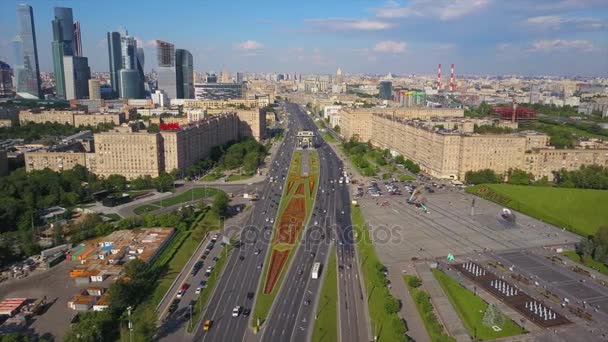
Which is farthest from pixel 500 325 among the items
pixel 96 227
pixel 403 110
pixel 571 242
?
pixel 403 110

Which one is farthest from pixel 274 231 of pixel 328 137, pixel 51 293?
pixel 328 137

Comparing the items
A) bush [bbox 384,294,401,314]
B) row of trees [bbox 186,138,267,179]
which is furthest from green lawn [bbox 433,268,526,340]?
row of trees [bbox 186,138,267,179]

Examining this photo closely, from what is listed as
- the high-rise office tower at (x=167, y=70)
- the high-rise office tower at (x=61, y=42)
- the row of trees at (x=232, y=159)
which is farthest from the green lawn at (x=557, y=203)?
the high-rise office tower at (x=61, y=42)

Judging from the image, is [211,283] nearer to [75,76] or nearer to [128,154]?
[128,154]

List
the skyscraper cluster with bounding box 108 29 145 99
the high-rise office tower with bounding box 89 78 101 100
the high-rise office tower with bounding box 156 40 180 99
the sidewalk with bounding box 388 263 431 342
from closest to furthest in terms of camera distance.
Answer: the sidewalk with bounding box 388 263 431 342, the high-rise office tower with bounding box 156 40 180 99, the high-rise office tower with bounding box 89 78 101 100, the skyscraper cluster with bounding box 108 29 145 99

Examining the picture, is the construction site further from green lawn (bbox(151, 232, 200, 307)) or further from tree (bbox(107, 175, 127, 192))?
tree (bbox(107, 175, 127, 192))

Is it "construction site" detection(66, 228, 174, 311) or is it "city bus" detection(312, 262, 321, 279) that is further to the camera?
"city bus" detection(312, 262, 321, 279)

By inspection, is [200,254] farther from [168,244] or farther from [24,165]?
[24,165]
